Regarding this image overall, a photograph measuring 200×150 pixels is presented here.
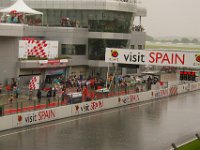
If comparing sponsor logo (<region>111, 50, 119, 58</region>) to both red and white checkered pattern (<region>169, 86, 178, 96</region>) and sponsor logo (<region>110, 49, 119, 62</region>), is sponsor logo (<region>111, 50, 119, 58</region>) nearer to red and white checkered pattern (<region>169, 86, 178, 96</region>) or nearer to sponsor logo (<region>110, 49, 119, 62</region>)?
sponsor logo (<region>110, 49, 119, 62</region>)

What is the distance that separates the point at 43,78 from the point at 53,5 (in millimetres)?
14962

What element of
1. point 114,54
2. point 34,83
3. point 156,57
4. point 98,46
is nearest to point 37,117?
point 34,83

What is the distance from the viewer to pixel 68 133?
1058 inches

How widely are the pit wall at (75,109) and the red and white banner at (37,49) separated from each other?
→ 8.45 metres

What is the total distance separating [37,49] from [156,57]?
11671mm

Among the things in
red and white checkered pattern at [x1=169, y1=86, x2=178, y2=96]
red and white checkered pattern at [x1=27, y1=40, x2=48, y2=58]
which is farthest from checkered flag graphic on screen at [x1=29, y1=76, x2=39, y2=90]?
red and white checkered pattern at [x1=169, y1=86, x2=178, y2=96]

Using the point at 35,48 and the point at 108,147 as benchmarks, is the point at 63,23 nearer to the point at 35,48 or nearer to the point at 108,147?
the point at 35,48

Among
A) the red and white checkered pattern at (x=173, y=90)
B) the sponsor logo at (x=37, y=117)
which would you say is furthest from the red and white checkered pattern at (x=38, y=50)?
the red and white checkered pattern at (x=173, y=90)

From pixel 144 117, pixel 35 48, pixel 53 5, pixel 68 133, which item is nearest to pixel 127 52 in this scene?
pixel 144 117

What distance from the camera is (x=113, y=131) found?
92.1ft

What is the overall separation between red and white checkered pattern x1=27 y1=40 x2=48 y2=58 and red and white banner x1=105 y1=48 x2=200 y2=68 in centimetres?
698

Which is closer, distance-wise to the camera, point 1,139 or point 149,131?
point 1,139

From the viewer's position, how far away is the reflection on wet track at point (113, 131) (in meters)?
23.9

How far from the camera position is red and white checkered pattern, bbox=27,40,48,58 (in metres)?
42.1
